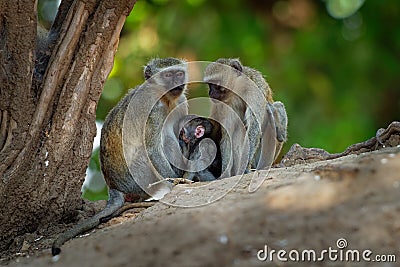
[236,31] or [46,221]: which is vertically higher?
[236,31]

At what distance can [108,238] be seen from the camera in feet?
13.2

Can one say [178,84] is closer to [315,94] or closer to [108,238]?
[108,238]

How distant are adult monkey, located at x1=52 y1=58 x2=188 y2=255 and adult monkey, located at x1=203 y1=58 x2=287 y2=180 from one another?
11.2 inches

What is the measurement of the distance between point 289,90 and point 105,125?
306 centimetres

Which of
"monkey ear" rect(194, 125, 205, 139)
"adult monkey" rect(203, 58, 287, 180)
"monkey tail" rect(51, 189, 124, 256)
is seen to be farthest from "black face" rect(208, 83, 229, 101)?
"monkey tail" rect(51, 189, 124, 256)

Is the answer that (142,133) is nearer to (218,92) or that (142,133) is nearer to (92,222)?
(218,92)

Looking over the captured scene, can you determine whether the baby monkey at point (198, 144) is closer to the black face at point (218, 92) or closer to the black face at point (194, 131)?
the black face at point (194, 131)

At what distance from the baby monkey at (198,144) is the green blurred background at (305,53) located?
7.28ft

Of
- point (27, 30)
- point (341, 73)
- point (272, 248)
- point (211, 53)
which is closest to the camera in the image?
point (272, 248)

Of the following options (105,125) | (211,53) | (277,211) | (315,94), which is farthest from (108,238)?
(315,94)

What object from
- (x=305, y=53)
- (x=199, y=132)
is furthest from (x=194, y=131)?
(x=305, y=53)

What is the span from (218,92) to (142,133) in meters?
0.67

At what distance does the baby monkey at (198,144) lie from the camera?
5.94 meters

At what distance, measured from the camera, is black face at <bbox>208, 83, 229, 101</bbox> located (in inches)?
241
